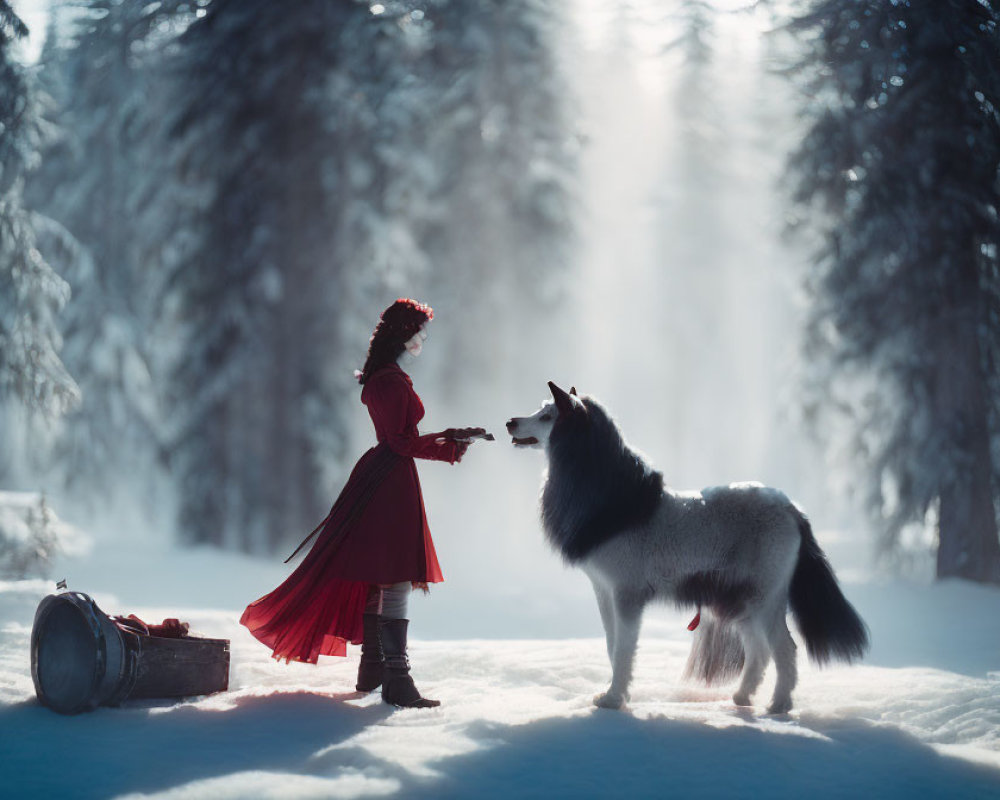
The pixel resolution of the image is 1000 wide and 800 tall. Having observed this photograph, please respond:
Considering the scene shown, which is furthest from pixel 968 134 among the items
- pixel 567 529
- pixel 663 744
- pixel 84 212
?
pixel 84 212

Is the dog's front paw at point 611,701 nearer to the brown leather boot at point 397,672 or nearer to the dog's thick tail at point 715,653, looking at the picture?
the dog's thick tail at point 715,653

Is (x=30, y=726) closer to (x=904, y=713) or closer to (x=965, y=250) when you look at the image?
(x=904, y=713)

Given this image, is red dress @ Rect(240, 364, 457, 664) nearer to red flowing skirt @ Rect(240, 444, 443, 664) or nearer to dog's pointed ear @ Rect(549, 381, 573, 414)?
red flowing skirt @ Rect(240, 444, 443, 664)

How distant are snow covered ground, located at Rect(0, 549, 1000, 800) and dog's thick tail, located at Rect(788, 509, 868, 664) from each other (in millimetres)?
380

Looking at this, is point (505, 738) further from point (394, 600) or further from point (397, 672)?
point (394, 600)

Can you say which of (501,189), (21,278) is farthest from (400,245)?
(21,278)

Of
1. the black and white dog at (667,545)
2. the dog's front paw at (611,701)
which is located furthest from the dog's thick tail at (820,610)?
the dog's front paw at (611,701)

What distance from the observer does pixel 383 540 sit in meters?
5.28

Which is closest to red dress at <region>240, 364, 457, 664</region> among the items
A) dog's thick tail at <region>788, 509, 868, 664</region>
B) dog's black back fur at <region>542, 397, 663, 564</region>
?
dog's black back fur at <region>542, 397, 663, 564</region>

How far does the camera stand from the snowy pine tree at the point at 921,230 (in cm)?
964

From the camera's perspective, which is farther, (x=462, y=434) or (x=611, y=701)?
(x=462, y=434)

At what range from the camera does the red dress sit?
5270mm

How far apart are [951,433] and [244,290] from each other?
30.4 feet

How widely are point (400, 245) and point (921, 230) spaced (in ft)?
23.0
